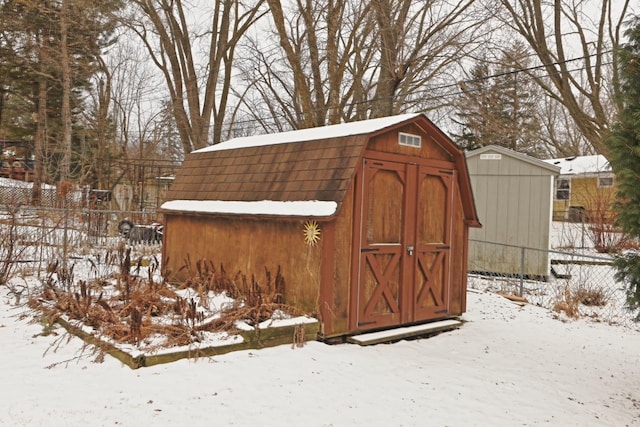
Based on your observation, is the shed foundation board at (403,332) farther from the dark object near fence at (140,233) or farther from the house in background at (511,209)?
the dark object near fence at (140,233)

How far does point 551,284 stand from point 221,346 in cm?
878

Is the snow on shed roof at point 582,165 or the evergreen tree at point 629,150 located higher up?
the snow on shed roof at point 582,165

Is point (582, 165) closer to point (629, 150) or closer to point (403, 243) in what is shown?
point (403, 243)

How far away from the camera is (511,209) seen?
1215 centimetres

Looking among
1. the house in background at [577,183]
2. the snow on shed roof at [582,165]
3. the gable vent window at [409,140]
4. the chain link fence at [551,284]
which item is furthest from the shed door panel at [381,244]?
the snow on shed roof at [582,165]

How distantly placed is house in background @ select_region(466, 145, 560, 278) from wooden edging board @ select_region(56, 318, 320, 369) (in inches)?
267

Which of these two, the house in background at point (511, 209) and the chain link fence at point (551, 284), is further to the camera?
the house in background at point (511, 209)

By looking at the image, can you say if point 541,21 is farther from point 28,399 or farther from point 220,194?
point 28,399

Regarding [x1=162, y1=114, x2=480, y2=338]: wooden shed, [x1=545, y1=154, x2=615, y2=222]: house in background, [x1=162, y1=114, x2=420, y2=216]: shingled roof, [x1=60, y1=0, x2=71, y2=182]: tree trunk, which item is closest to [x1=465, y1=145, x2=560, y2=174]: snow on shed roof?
[x1=162, y1=114, x2=480, y2=338]: wooden shed

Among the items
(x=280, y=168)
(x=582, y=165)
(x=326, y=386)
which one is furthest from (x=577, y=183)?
(x=326, y=386)

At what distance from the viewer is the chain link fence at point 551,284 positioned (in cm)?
919

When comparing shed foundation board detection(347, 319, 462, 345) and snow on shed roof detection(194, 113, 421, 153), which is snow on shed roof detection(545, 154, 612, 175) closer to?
shed foundation board detection(347, 319, 462, 345)

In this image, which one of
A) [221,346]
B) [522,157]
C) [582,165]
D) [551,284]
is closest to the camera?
[221,346]

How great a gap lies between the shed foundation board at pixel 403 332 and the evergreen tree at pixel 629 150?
2883mm
